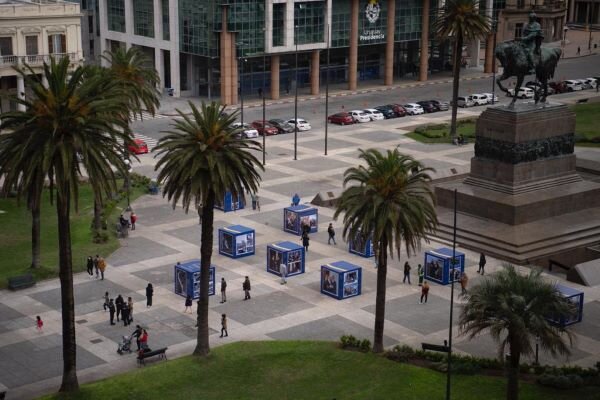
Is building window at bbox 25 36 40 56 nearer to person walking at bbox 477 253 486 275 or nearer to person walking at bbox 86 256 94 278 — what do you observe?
person walking at bbox 86 256 94 278

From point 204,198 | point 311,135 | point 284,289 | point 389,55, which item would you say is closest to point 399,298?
point 284,289

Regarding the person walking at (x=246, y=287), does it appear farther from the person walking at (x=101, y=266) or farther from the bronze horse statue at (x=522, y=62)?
the bronze horse statue at (x=522, y=62)

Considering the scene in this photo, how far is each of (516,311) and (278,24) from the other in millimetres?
86062

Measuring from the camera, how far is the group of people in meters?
62.6

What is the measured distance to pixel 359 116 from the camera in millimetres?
114188

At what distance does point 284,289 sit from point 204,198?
46.0ft

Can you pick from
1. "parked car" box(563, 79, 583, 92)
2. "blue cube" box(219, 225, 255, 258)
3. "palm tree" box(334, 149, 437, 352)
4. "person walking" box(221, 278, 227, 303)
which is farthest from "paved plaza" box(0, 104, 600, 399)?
"parked car" box(563, 79, 583, 92)

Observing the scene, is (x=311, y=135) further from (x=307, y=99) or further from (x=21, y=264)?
(x=21, y=264)

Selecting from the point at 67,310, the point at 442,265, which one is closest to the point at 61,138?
the point at 67,310

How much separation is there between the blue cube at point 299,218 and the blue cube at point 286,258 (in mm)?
7534

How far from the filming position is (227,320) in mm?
56469

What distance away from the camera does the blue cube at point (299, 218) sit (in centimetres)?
7244

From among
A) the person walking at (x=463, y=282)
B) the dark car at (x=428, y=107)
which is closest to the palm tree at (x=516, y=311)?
the person walking at (x=463, y=282)

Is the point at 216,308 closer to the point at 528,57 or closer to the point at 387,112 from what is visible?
the point at 528,57
